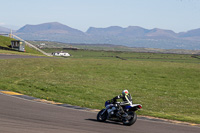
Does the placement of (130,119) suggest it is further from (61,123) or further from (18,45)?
(18,45)

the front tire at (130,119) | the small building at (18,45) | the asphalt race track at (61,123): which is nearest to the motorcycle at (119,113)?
the front tire at (130,119)

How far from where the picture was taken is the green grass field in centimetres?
2525

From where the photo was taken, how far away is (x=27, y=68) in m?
45.0

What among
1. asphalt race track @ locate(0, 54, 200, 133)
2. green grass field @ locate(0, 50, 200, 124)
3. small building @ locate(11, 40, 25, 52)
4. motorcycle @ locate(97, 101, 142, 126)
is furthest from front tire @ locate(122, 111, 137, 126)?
small building @ locate(11, 40, 25, 52)

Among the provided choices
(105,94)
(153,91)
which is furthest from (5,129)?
(153,91)

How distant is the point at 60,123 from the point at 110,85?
21066 mm

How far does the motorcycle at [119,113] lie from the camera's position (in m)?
15.6

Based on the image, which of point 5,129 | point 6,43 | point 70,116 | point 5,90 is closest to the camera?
point 5,129

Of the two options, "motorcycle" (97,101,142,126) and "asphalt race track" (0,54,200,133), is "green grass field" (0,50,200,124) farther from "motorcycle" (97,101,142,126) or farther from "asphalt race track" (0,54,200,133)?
"motorcycle" (97,101,142,126)

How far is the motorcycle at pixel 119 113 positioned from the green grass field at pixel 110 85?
157 inches

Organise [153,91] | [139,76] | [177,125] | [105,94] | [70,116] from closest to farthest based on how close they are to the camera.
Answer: [177,125] → [70,116] → [105,94] → [153,91] → [139,76]

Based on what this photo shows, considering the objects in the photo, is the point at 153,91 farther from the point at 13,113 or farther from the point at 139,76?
the point at 13,113

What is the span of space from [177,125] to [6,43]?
95002 millimetres

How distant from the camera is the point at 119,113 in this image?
52.5 ft
